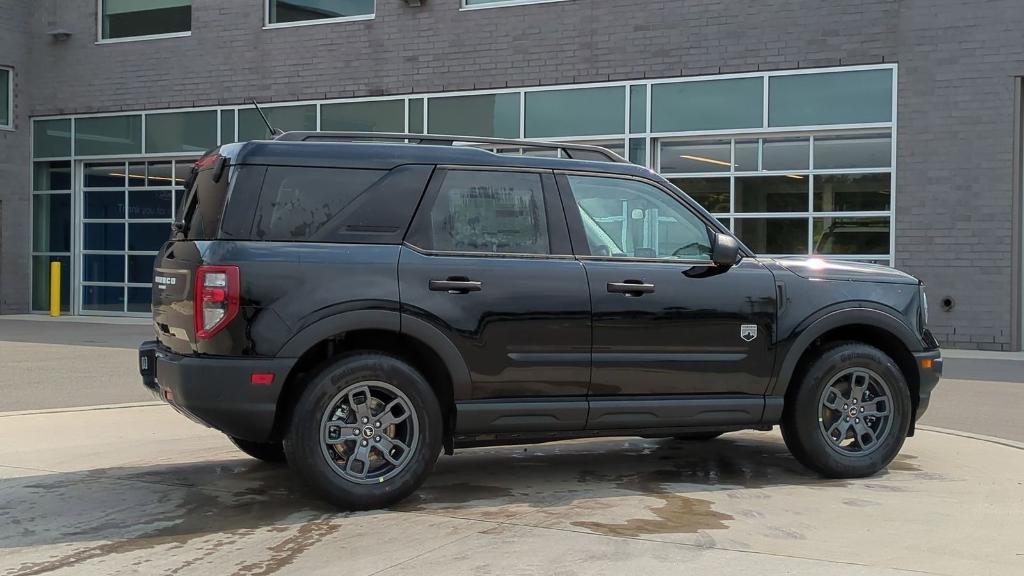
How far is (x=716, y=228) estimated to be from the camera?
6730 mm

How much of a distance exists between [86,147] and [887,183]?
1678 centimetres

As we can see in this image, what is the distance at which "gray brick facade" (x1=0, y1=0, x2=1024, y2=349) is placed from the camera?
→ 16422mm

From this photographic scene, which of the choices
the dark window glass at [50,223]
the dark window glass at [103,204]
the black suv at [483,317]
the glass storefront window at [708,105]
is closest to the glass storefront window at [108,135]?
the dark window glass at [103,204]

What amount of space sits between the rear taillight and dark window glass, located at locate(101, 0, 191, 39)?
1874 cm

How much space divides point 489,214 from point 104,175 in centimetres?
2013

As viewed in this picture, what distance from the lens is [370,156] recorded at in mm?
6141

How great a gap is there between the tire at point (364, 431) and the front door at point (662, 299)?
1052 mm

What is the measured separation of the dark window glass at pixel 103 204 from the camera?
79.1 feet

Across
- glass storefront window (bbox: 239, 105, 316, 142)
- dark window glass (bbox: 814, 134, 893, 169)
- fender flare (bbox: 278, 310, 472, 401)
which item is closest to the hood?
fender flare (bbox: 278, 310, 472, 401)

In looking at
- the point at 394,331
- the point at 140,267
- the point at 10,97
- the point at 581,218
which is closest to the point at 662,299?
the point at 581,218

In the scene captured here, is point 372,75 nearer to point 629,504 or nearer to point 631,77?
point 631,77

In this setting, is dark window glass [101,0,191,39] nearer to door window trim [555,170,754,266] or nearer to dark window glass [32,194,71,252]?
dark window glass [32,194,71,252]

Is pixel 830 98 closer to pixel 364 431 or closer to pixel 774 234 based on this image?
pixel 774 234

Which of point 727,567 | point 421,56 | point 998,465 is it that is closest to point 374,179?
point 727,567
